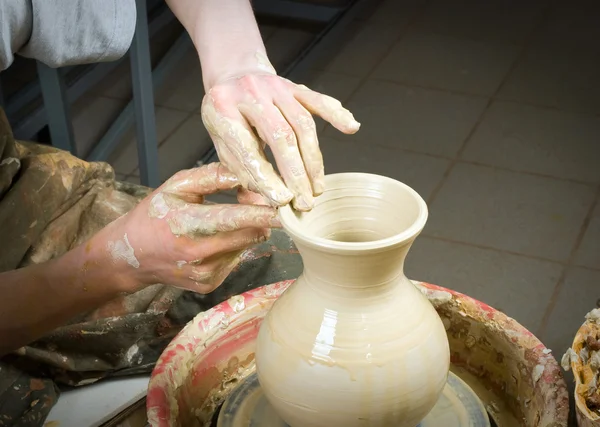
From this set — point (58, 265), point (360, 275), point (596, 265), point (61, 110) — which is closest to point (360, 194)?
point (360, 275)

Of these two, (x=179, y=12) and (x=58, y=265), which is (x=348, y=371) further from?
(x=179, y=12)

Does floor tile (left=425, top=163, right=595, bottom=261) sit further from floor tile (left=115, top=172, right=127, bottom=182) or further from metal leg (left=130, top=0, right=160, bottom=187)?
floor tile (left=115, top=172, right=127, bottom=182)

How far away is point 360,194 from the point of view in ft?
3.80

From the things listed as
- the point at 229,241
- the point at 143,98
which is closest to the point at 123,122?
the point at 143,98

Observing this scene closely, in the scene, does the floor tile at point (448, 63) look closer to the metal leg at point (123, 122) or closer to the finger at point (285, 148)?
the metal leg at point (123, 122)

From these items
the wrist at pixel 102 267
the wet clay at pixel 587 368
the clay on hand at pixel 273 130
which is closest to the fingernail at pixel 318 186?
the clay on hand at pixel 273 130

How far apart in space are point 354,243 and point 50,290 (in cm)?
66

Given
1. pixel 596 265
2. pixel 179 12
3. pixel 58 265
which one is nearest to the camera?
pixel 58 265

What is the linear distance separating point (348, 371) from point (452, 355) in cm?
39

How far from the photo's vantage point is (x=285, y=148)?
1.10m

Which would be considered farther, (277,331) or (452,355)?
(452,355)

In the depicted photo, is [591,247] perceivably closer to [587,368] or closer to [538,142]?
[538,142]

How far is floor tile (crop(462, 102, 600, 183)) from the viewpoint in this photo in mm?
2771

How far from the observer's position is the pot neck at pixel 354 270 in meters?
1.02
